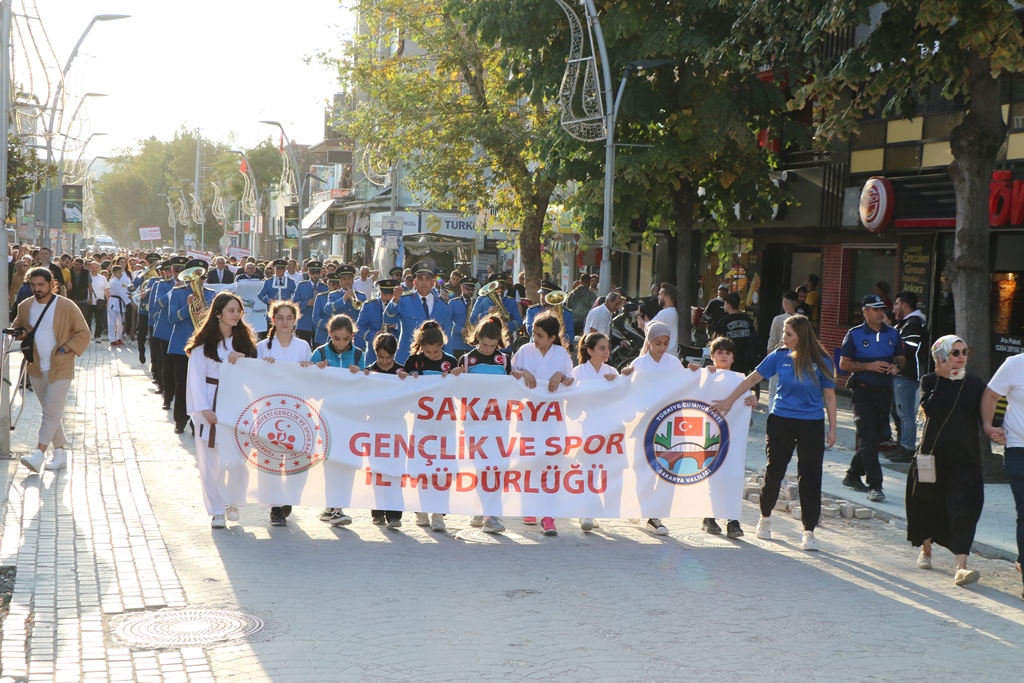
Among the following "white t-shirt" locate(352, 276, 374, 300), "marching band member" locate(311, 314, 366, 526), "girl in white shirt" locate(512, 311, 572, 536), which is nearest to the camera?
"girl in white shirt" locate(512, 311, 572, 536)

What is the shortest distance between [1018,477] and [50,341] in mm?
8019

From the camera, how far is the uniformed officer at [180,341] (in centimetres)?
1335

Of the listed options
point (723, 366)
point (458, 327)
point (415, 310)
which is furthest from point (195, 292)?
point (723, 366)

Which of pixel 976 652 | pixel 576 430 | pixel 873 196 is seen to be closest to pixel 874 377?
pixel 576 430

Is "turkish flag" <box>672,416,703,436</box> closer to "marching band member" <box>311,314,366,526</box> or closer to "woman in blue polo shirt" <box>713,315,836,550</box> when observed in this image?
"woman in blue polo shirt" <box>713,315,836,550</box>

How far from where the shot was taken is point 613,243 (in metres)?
22.2

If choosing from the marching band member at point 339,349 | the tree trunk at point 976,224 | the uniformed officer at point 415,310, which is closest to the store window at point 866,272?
the tree trunk at point 976,224

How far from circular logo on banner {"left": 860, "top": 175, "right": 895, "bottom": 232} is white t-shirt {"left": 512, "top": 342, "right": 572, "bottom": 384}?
11.9 meters

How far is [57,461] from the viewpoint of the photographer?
10.8 m

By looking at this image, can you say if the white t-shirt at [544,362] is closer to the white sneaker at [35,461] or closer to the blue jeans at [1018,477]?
the blue jeans at [1018,477]

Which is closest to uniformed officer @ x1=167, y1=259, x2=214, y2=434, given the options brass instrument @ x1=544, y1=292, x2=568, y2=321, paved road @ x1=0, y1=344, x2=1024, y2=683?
paved road @ x1=0, y1=344, x2=1024, y2=683

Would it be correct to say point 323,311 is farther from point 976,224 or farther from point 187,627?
point 187,627

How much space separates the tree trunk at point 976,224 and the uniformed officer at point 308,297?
10820 mm

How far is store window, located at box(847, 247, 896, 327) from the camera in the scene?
68.3ft
